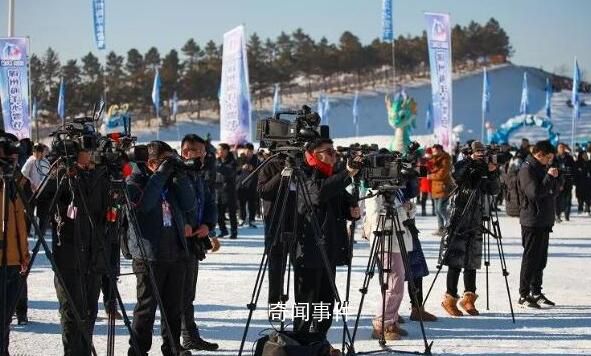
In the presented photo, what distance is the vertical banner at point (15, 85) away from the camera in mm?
14734

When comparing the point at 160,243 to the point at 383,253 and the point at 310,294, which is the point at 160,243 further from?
the point at 383,253

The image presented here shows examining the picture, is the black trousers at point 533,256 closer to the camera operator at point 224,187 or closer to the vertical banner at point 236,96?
the camera operator at point 224,187

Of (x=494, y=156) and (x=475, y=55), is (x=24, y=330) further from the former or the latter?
(x=475, y=55)

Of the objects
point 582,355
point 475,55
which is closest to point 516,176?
point 582,355

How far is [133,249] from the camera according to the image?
5406 millimetres

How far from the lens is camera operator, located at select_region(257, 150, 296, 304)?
17.8 ft

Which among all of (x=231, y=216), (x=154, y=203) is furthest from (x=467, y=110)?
(x=154, y=203)

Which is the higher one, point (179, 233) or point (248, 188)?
point (179, 233)

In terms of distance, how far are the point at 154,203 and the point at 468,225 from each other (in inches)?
141

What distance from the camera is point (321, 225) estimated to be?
577cm

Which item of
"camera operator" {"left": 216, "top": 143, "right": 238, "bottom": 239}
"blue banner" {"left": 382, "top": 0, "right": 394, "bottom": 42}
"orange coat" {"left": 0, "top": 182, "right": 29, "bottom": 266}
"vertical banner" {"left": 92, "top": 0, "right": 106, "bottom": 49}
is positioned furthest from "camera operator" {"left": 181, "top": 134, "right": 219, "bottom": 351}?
"blue banner" {"left": 382, "top": 0, "right": 394, "bottom": 42}

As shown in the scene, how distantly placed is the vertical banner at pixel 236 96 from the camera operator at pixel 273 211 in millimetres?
9204

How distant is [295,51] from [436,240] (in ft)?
Result: 228

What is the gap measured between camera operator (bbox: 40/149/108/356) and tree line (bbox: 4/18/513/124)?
43.8 meters
